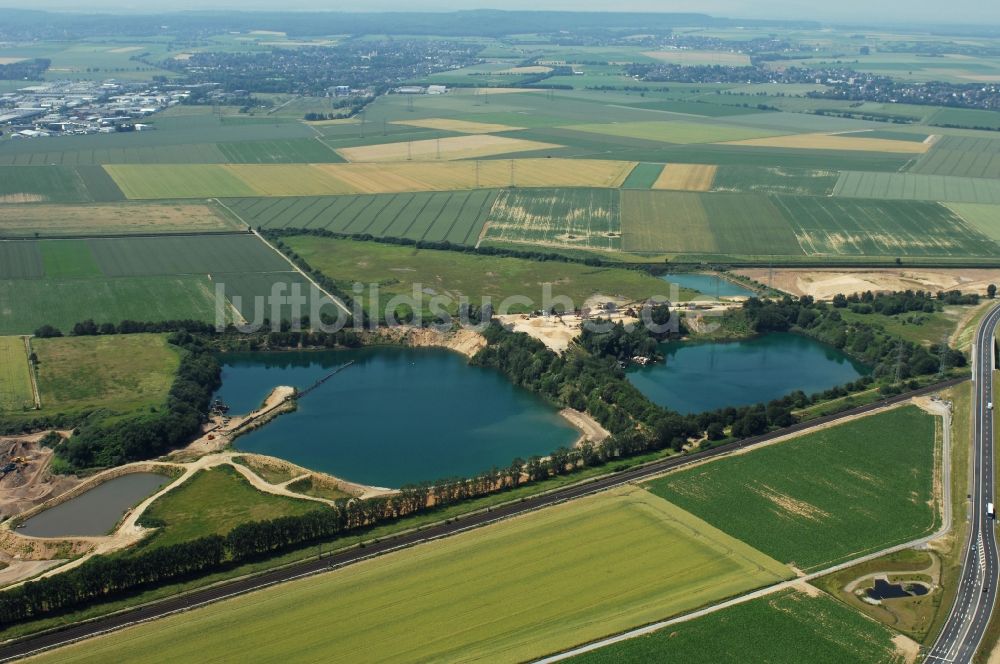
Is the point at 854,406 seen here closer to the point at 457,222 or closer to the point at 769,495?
the point at 769,495

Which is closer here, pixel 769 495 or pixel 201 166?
pixel 769 495

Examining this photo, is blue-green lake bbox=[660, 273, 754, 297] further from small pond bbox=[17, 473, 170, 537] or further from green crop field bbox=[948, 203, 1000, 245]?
small pond bbox=[17, 473, 170, 537]

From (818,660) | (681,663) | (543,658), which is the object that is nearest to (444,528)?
(543,658)

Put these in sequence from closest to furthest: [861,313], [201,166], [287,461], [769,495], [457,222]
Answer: [769,495] → [287,461] → [861,313] → [457,222] → [201,166]

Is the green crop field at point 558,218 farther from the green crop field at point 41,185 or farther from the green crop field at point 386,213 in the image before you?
the green crop field at point 41,185

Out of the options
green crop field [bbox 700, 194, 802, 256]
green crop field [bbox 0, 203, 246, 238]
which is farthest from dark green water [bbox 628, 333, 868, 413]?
green crop field [bbox 0, 203, 246, 238]

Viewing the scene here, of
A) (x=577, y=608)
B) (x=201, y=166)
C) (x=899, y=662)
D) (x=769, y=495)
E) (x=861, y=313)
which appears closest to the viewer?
(x=899, y=662)

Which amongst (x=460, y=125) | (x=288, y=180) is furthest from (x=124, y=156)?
(x=460, y=125)

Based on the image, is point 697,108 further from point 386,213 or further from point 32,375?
point 32,375
